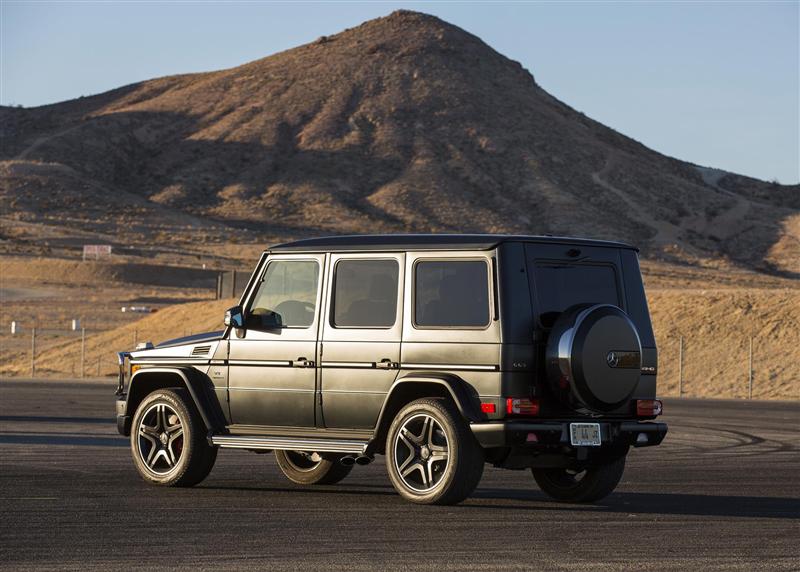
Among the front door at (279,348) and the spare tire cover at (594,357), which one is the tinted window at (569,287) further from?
the front door at (279,348)

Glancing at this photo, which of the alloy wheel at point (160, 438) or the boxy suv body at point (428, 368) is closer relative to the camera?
the boxy suv body at point (428, 368)

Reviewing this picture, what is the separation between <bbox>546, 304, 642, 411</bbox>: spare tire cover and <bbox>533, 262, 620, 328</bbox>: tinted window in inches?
8.3

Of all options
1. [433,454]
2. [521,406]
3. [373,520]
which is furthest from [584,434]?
[373,520]

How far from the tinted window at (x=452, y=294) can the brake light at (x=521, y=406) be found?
2.22 ft

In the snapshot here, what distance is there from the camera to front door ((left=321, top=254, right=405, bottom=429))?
510 inches

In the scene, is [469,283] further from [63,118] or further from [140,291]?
[63,118]

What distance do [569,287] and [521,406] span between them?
1.22 meters

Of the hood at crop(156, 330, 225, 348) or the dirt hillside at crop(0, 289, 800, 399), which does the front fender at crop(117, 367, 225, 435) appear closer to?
the hood at crop(156, 330, 225, 348)

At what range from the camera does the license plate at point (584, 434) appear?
40.6ft

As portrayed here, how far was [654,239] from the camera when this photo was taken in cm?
13325

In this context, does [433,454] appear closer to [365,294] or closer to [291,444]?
[291,444]

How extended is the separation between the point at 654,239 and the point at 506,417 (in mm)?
122974

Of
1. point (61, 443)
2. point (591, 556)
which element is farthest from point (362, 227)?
point (591, 556)

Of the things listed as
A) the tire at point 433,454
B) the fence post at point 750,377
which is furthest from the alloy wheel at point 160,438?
the fence post at point 750,377
